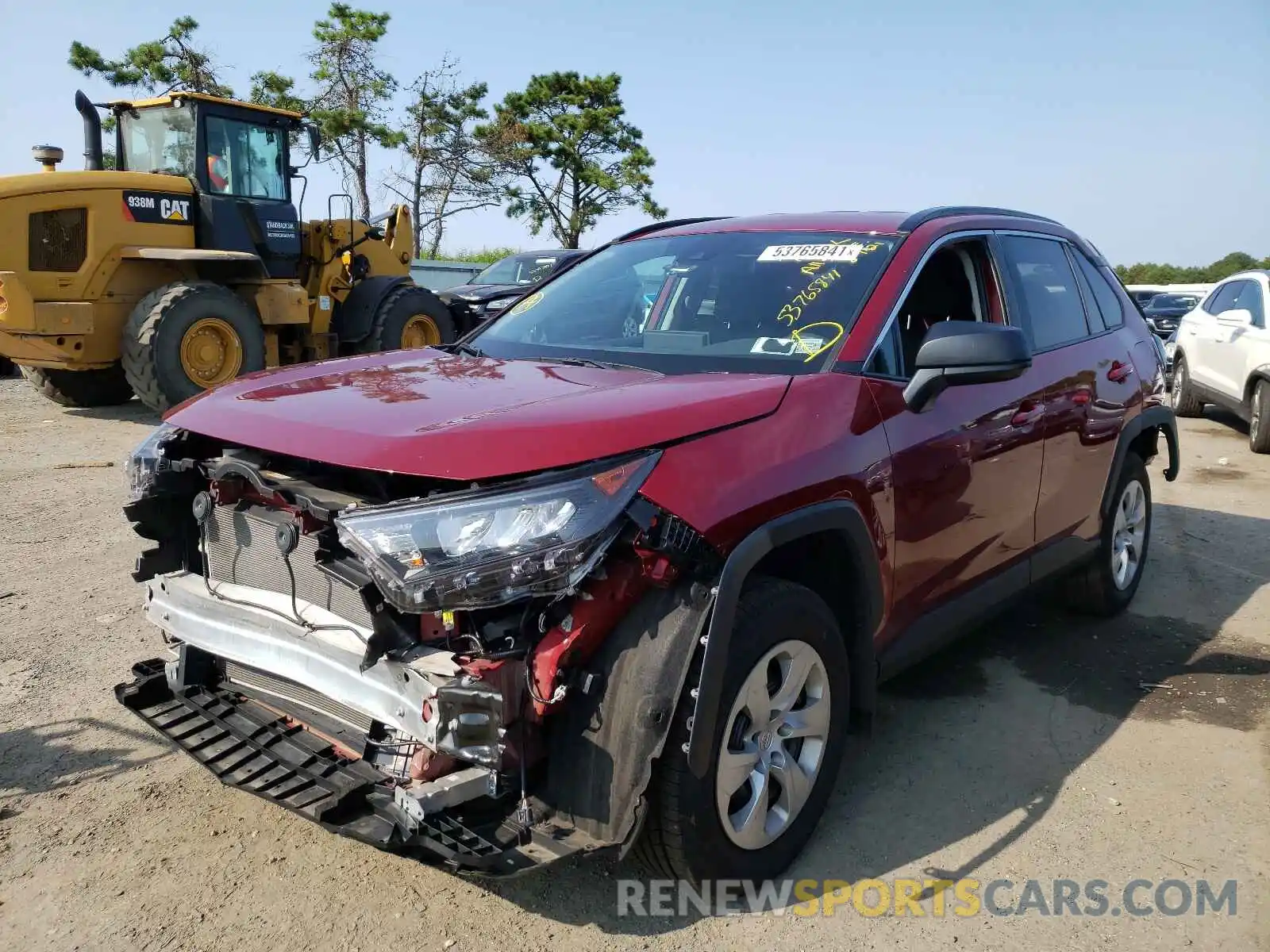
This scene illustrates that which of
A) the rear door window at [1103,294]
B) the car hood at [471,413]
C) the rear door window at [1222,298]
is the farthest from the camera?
the rear door window at [1222,298]

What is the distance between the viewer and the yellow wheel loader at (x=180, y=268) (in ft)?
30.2

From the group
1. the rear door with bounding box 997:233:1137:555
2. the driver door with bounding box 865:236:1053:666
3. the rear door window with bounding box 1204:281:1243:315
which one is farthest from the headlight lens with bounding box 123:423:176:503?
the rear door window with bounding box 1204:281:1243:315

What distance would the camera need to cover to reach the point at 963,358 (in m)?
2.92

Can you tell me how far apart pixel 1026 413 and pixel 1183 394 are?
9100 millimetres

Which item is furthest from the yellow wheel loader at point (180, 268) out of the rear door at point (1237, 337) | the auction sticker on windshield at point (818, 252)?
the rear door at point (1237, 337)

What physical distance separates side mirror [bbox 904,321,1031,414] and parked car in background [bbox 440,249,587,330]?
366 inches

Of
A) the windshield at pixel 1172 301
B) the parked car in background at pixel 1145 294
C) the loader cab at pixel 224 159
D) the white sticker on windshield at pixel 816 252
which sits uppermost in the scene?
the loader cab at pixel 224 159

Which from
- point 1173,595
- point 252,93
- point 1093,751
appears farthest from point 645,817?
point 252,93

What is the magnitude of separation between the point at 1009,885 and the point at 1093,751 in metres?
1.01

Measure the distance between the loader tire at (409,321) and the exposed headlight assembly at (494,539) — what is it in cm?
925

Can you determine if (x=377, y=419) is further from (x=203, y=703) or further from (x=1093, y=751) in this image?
(x=1093, y=751)

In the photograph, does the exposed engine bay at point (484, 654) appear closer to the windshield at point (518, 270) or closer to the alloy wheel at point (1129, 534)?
the alloy wheel at point (1129, 534)

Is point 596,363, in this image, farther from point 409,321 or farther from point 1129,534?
point 409,321

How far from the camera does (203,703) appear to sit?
9.70 ft
